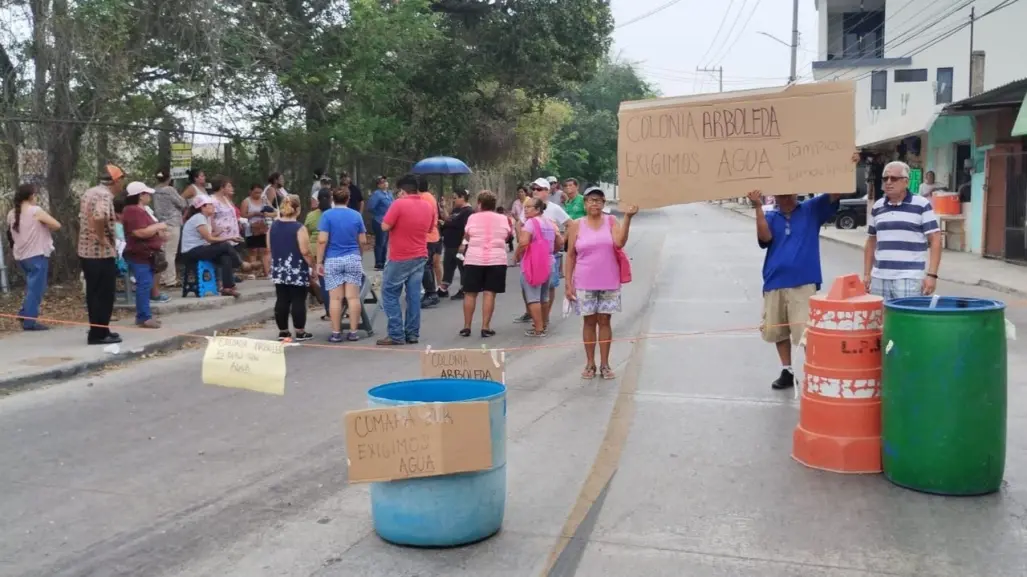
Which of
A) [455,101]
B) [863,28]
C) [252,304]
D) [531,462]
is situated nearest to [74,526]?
[531,462]

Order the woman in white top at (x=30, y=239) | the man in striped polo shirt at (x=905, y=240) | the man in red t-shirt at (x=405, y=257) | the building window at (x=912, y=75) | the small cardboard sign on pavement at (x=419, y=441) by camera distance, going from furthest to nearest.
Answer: the building window at (x=912, y=75)
the woman in white top at (x=30, y=239)
the man in red t-shirt at (x=405, y=257)
the man in striped polo shirt at (x=905, y=240)
the small cardboard sign on pavement at (x=419, y=441)

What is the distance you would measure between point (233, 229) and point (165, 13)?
374cm

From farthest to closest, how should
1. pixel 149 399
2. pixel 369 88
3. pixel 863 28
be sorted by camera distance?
pixel 863 28
pixel 369 88
pixel 149 399

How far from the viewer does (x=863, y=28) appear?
5369cm

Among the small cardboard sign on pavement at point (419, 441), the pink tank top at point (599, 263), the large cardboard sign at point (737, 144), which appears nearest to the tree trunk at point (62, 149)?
the pink tank top at point (599, 263)

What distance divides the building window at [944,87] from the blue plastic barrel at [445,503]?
4933 cm

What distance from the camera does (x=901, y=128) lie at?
1137 inches

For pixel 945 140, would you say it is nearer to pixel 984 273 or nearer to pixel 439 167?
pixel 984 273

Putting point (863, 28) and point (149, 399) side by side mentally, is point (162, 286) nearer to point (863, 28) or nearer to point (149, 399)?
point (149, 399)

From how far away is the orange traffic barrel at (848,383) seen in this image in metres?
5.63

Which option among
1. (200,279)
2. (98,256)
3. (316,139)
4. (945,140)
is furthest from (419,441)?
(945,140)

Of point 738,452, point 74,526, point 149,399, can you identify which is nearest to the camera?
point 74,526

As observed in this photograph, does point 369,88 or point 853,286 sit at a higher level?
point 369,88

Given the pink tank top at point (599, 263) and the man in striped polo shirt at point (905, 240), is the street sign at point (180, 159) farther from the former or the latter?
the man in striped polo shirt at point (905, 240)
